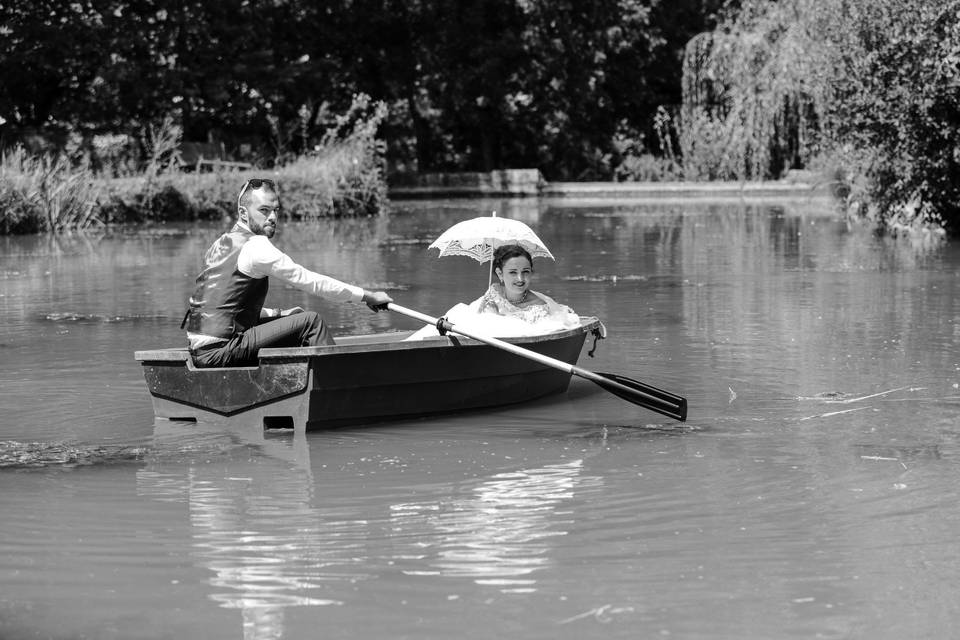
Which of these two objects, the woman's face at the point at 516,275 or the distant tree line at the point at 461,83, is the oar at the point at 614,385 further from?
the distant tree line at the point at 461,83

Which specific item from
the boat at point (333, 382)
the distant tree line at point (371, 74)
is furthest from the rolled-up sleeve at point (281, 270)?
the distant tree line at point (371, 74)

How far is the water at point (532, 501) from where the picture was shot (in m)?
5.13

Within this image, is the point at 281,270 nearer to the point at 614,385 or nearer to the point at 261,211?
the point at 261,211

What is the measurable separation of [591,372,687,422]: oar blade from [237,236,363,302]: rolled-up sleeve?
151 centimetres

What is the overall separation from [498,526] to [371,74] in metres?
35.8

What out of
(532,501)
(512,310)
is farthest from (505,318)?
(532,501)

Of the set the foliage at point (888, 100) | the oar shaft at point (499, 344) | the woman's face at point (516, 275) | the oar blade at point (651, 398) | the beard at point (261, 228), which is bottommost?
the oar blade at point (651, 398)

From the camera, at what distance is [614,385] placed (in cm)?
834

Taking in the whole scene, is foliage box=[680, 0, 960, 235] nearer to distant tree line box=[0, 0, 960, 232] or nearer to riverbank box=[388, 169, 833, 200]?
distant tree line box=[0, 0, 960, 232]

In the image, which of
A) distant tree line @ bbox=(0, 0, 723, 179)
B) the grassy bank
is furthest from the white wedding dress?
distant tree line @ bbox=(0, 0, 723, 179)

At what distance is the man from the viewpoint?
26.7 ft

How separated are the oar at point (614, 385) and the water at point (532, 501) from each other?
0.13 metres

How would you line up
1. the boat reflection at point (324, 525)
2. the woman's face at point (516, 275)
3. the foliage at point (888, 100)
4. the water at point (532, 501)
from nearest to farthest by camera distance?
the water at point (532, 501), the boat reflection at point (324, 525), the woman's face at point (516, 275), the foliage at point (888, 100)

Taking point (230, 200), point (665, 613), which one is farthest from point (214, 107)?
point (665, 613)
